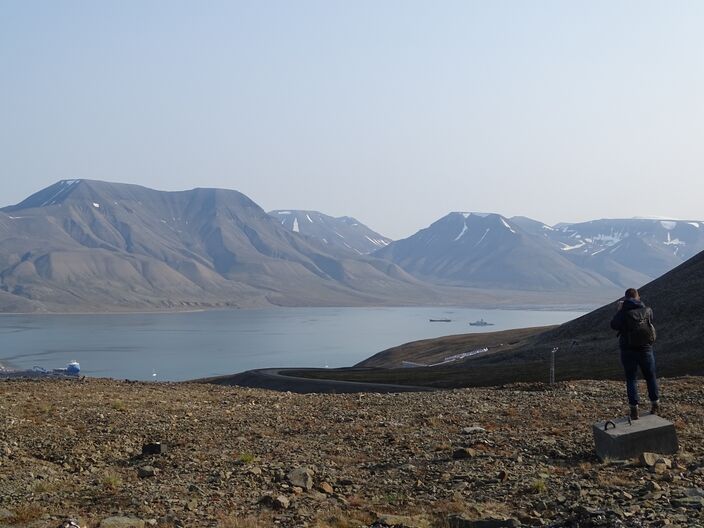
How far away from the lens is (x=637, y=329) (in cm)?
1288

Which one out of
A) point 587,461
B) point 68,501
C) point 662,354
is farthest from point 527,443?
point 662,354

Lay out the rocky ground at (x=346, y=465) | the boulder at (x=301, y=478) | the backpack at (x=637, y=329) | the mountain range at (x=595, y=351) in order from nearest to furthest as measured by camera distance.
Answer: the rocky ground at (x=346, y=465), the boulder at (x=301, y=478), the backpack at (x=637, y=329), the mountain range at (x=595, y=351)

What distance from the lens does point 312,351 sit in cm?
15712

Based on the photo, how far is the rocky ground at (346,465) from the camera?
29.8ft

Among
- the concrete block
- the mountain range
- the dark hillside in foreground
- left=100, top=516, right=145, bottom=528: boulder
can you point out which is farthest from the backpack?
the mountain range

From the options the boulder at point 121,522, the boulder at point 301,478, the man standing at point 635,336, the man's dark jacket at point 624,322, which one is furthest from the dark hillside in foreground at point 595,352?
the boulder at point 121,522

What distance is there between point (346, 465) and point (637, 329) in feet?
15.6

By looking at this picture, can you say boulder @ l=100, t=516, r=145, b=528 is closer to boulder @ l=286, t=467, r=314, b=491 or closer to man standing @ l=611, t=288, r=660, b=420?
boulder @ l=286, t=467, r=314, b=491

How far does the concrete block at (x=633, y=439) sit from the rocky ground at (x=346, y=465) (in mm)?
229

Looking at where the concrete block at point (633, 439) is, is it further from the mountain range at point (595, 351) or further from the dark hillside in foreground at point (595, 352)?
the mountain range at point (595, 351)

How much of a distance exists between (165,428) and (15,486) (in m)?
4.52

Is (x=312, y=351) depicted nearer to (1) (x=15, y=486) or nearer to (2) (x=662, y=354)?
(2) (x=662, y=354)

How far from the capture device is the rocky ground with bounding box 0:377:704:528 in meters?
9.09

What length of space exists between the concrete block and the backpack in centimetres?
162
